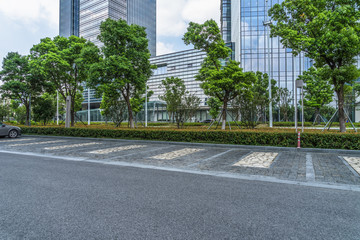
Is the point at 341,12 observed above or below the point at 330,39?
above

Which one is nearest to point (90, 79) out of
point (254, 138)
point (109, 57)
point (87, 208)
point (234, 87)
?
point (109, 57)

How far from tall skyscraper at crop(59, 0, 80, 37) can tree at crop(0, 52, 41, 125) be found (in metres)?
85.1

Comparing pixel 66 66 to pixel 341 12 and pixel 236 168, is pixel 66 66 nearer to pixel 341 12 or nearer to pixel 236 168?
pixel 236 168

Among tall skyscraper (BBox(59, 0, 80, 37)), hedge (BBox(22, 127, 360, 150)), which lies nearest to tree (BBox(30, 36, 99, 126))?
hedge (BBox(22, 127, 360, 150))

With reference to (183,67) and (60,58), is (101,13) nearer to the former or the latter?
(183,67)

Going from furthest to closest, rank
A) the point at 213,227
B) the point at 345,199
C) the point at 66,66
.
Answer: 1. the point at 66,66
2. the point at 345,199
3. the point at 213,227

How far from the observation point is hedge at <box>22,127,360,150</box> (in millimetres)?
10445

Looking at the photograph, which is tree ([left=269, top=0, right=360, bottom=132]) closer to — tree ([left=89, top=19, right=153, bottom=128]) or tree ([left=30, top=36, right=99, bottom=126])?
tree ([left=89, top=19, right=153, bottom=128])

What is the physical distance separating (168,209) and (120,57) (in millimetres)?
15497

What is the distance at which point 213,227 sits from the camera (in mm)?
3041

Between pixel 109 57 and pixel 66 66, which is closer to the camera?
pixel 109 57

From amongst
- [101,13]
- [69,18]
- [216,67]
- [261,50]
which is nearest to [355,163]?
[216,67]

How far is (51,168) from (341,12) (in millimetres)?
15569

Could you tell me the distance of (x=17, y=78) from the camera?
26156mm
